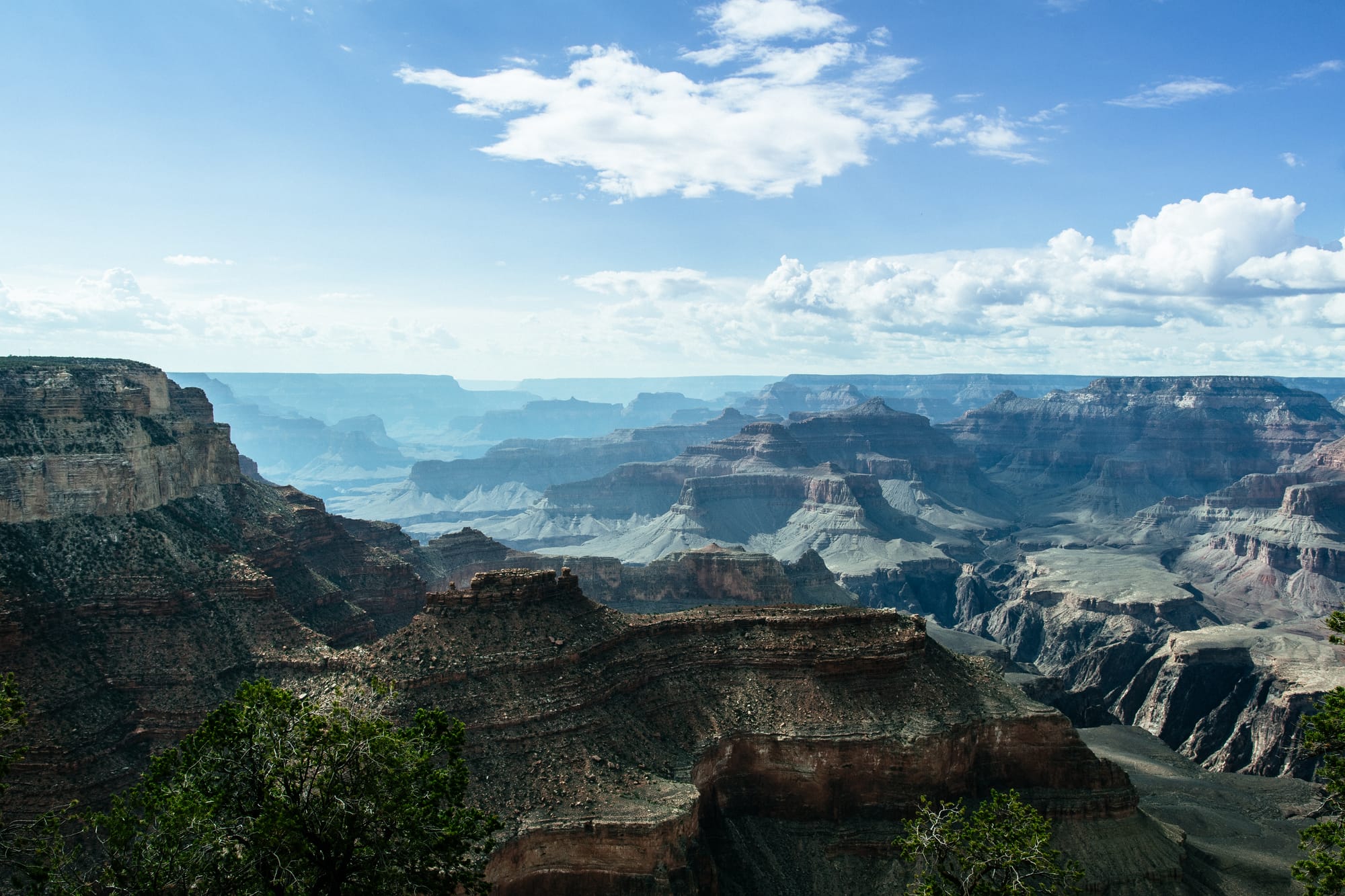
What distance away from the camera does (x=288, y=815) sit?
76.9 ft

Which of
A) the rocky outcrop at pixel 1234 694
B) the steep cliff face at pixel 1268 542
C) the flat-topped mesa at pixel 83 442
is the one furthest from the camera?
the steep cliff face at pixel 1268 542

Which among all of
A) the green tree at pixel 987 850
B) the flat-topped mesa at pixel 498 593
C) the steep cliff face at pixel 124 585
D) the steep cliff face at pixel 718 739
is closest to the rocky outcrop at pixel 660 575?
the steep cliff face at pixel 124 585

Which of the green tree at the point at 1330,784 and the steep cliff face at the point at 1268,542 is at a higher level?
the green tree at the point at 1330,784

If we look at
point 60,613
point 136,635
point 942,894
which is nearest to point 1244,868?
point 942,894

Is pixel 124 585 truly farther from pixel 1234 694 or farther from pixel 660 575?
pixel 1234 694

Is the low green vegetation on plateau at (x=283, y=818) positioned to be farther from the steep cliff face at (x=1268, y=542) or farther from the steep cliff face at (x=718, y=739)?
the steep cliff face at (x=1268, y=542)

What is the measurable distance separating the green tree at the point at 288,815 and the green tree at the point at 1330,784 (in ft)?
80.4

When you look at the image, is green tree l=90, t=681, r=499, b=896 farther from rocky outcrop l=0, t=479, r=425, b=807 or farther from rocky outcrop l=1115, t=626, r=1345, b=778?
rocky outcrop l=1115, t=626, r=1345, b=778

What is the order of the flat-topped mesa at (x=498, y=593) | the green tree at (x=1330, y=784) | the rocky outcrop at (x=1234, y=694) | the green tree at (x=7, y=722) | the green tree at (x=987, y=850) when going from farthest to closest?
the rocky outcrop at (x=1234, y=694) < the flat-topped mesa at (x=498, y=593) < the green tree at (x=987, y=850) < the green tree at (x=1330, y=784) < the green tree at (x=7, y=722)

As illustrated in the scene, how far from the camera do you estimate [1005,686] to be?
54156 millimetres

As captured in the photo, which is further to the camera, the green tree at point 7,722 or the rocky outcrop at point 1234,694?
the rocky outcrop at point 1234,694

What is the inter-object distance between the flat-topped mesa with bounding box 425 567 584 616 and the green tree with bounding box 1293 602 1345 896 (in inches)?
1291

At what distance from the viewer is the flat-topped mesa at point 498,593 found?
155 feet

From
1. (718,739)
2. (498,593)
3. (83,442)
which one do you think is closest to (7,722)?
(498,593)
